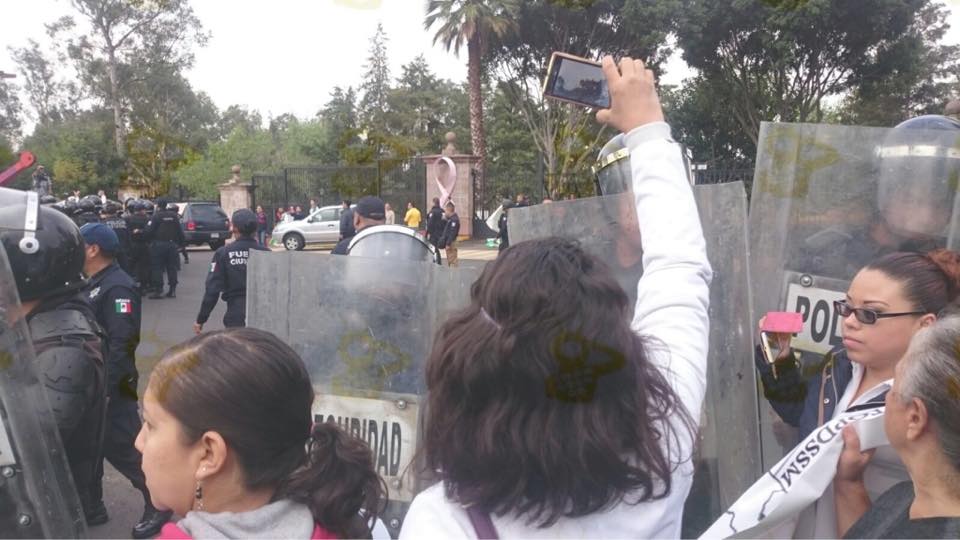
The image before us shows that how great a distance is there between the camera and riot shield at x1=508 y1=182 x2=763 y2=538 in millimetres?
1900

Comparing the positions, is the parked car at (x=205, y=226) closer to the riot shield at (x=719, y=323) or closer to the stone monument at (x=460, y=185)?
the stone monument at (x=460, y=185)

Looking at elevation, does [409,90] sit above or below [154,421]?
above

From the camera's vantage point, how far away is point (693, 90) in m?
21.4

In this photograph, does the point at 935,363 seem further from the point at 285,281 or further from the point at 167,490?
the point at 285,281

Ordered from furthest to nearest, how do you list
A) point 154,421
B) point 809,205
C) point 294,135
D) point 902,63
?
point 294,135 < point 902,63 < point 809,205 < point 154,421

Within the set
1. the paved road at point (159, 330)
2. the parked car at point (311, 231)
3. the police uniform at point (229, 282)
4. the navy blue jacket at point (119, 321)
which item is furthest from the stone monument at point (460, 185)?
the navy blue jacket at point (119, 321)

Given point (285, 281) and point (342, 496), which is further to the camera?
point (285, 281)

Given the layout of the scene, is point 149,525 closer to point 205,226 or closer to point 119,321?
point 119,321

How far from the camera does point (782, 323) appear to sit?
1.88 metres

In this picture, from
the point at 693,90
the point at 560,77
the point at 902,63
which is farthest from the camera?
the point at 693,90

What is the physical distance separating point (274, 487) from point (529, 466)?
1.54ft

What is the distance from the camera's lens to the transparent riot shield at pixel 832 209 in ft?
6.59

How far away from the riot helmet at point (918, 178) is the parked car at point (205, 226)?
1949 cm

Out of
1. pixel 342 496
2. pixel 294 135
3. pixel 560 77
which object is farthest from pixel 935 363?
pixel 294 135
